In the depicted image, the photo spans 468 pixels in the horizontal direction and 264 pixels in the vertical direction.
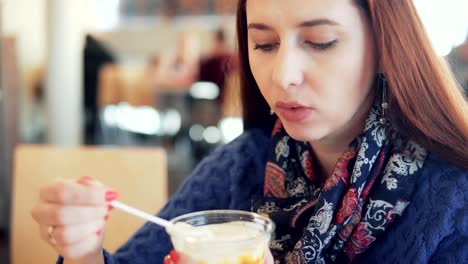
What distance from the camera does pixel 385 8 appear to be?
3.21ft

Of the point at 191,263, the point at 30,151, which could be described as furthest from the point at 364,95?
the point at 30,151

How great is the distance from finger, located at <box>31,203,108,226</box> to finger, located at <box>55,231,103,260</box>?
45 mm

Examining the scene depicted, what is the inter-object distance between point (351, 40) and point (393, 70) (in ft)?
0.32

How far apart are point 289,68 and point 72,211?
1.47ft

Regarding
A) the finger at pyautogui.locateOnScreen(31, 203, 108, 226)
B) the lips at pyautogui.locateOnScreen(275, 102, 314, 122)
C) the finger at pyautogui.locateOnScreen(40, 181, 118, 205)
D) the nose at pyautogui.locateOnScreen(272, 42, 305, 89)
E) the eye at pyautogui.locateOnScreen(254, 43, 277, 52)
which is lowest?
the finger at pyautogui.locateOnScreen(31, 203, 108, 226)

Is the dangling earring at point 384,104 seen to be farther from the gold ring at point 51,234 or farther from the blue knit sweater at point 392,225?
the gold ring at point 51,234

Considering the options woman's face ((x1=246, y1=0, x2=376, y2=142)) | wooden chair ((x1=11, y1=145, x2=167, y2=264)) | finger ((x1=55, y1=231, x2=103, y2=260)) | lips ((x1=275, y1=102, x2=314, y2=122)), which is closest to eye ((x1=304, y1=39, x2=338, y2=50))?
woman's face ((x1=246, y1=0, x2=376, y2=142))

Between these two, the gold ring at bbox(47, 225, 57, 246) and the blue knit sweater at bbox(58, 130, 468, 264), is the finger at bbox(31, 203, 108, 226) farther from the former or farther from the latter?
the blue knit sweater at bbox(58, 130, 468, 264)

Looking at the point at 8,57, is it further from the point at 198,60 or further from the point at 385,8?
the point at 385,8

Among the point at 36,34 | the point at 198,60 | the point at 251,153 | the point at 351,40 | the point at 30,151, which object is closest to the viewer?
the point at 351,40

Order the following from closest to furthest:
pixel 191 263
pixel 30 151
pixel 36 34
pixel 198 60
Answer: pixel 191 263
pixel 30 151
pixel 198 60
pixel 36 34

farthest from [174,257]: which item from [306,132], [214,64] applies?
[214,64]

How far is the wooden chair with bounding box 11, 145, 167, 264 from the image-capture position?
145 cm

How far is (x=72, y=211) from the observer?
Answer: 30.7 inches
